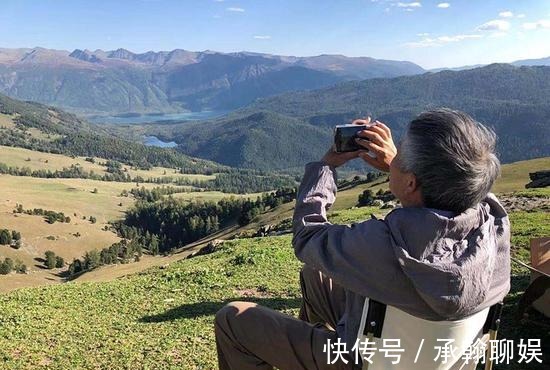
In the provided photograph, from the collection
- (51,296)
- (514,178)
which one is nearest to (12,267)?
(514,178)

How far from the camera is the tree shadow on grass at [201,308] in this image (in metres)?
9.28

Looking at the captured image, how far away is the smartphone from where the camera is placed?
151 inches

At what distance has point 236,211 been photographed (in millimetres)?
124000

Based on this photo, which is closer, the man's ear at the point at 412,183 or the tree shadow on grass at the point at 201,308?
the man's ear at the point at 412,183

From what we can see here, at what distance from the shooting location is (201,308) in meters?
9.82

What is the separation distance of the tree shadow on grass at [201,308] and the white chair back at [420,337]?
647 cm

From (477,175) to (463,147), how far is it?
0.63 ft

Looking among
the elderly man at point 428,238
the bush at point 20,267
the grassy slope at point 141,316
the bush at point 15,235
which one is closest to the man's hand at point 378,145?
the elderly man at point 428,238

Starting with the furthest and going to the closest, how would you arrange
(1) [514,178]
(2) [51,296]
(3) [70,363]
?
(1) [514,178], (2) [51,296], (3) [70,363]

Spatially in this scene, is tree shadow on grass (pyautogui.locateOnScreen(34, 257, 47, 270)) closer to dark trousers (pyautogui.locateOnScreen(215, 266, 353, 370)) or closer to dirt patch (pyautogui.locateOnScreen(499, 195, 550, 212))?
dirt patch (pyautogui.locateOnScreen(499, 195, 550, 212))

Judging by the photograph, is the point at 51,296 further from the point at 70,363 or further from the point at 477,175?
the point at 477,175

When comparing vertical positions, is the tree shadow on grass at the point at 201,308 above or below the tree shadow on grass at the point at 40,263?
above

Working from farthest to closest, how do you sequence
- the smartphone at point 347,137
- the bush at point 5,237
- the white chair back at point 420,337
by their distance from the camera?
1. the bush at point 5,237
2. the smartphone at point 347,137
3. the white chair back at point 420,337

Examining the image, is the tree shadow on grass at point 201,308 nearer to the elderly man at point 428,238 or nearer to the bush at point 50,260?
the elderly man at point 428,238
